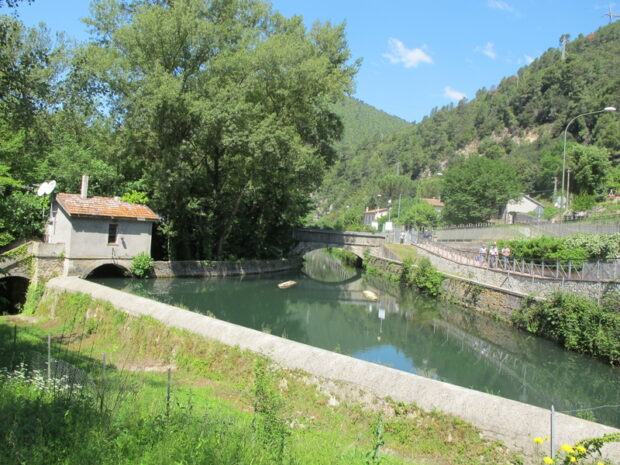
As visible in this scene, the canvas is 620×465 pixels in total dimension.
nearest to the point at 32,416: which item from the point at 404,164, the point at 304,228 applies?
the point at 304,228

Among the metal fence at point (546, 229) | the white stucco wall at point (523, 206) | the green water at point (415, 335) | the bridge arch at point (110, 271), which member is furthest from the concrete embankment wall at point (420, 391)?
the white stucco wall at point (523, 206)

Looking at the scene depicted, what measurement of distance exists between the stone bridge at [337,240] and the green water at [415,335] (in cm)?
1399

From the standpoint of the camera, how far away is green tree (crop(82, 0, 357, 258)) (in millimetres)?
29141

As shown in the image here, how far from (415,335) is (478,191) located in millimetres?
53869

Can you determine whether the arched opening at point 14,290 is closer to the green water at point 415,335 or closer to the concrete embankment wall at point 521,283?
the green water at point 415,335

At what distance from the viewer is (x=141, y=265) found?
29.9m

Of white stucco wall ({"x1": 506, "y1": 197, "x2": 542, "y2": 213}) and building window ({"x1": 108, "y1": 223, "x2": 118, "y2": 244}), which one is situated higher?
white stucco wall ({"x1": 506, "y1": 197, "x2": 542, "y2": 213})

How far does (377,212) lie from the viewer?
10719cm

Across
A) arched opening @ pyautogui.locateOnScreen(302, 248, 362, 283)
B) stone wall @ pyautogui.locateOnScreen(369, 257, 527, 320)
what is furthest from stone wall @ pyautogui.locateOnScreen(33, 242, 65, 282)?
arched opening @ pyautogui.locateOnScreen(302, 248, 362, 283)

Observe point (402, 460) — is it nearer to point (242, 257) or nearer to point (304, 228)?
point (242, 257)

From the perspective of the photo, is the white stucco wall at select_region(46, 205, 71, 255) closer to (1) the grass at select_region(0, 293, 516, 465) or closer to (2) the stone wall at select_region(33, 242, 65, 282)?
(2) the stone wall at select_region(33, 242, 65, 282)

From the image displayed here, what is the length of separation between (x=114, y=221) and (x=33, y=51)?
16.6 meters

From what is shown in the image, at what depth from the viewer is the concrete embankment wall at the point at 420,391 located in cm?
718

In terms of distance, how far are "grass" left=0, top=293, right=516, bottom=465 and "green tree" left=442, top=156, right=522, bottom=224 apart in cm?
6573
